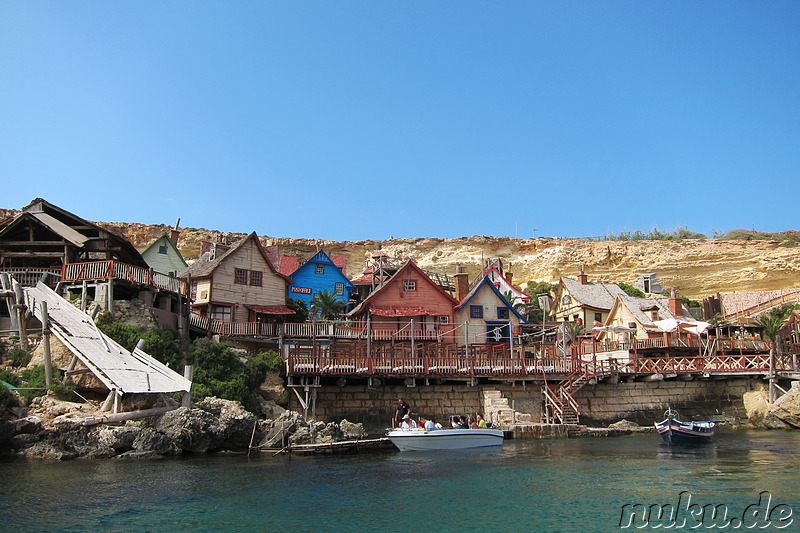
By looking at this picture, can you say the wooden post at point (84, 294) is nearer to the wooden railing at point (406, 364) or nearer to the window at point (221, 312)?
the window at point (221, 312)

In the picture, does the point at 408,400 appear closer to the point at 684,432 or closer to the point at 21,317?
the point at 684,432

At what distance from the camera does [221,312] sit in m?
39.9

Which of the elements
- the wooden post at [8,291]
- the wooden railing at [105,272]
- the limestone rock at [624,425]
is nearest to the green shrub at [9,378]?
the wooden post at [8,291]

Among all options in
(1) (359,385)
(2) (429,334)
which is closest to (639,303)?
(2) (429,334)

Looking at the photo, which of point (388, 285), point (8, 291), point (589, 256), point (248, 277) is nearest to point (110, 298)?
point (8, 291)

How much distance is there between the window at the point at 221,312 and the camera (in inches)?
1563

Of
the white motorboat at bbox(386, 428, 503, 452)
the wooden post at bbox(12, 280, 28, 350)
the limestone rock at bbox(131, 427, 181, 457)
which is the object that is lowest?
the white motorboat at bbox(386, 428, 503, 452)

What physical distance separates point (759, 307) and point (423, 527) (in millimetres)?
57952

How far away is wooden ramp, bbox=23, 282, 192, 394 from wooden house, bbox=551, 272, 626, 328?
3591 centimetres

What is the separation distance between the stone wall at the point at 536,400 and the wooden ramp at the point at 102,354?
26.3 ft

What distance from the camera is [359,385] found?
33.9 metres

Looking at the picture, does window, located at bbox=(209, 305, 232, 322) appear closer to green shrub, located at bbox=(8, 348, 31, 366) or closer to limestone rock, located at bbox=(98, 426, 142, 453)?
green shrub, located at bbox=(8, 348, 31, 366)

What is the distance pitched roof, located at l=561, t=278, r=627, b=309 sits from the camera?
181 ft

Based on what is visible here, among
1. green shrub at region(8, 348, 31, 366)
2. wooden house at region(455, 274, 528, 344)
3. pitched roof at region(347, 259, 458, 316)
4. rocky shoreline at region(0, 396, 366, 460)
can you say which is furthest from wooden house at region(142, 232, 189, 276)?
rocky shoreline at region(0, 396, 366, 460)
